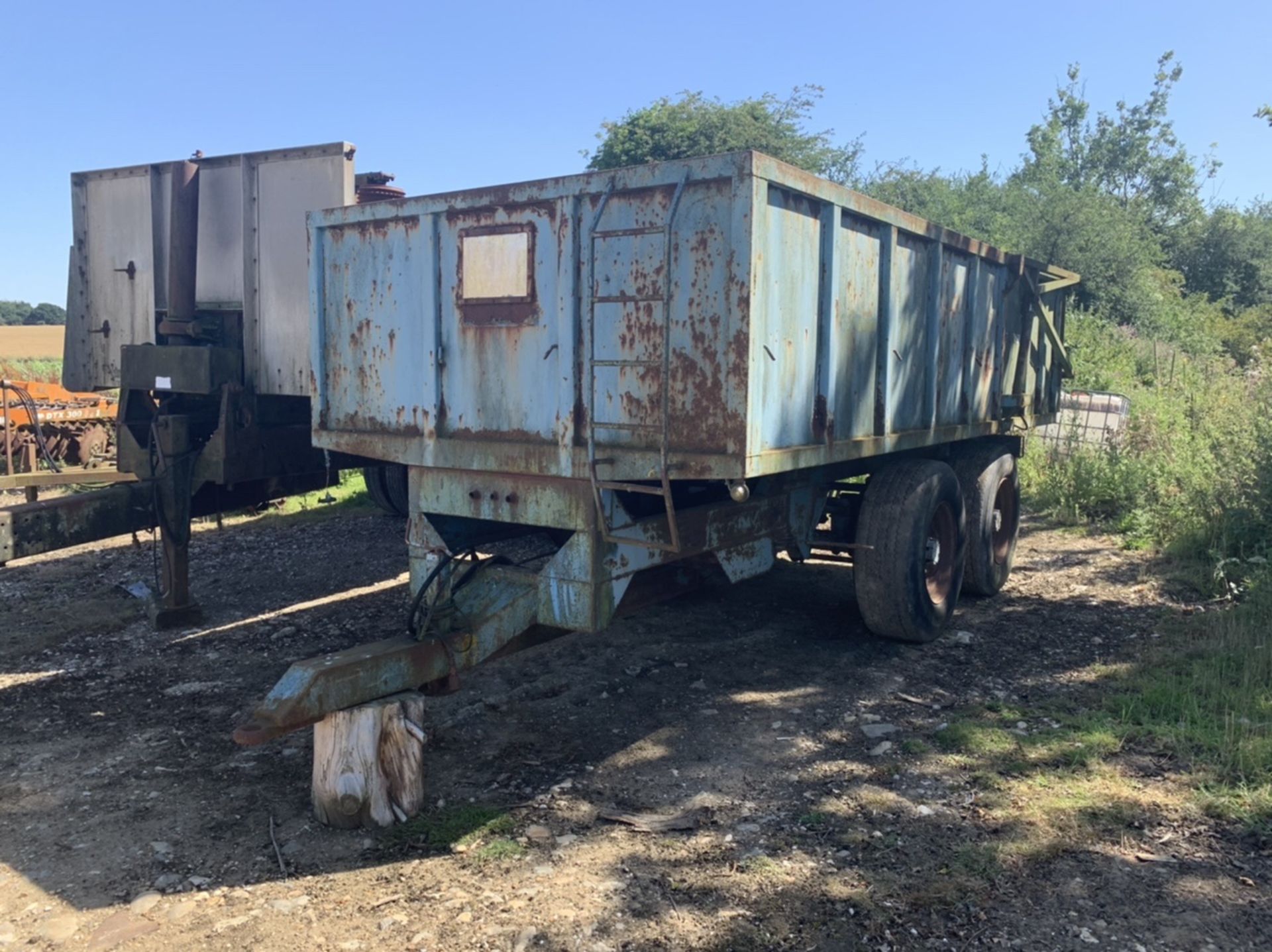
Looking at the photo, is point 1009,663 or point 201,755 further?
point 1009,663

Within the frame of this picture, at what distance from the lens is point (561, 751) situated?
4555 mm

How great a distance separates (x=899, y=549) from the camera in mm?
5637

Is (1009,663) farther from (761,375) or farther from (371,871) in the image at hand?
(371,871)

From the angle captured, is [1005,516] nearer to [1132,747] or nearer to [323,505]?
[1132,747]

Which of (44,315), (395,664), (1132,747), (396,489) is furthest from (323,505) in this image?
(44,315)

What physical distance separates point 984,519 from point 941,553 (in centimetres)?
104

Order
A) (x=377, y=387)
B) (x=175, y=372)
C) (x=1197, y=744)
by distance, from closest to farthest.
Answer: (x=1197, y=744), (x=377, y=387), (x=175, y=372)

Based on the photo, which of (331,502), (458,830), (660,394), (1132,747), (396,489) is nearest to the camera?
(458,830)

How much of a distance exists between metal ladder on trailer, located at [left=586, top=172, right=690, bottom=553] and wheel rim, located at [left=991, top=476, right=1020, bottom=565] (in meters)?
4.15

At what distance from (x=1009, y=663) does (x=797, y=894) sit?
3.05 metres

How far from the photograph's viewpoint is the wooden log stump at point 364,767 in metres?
3.80

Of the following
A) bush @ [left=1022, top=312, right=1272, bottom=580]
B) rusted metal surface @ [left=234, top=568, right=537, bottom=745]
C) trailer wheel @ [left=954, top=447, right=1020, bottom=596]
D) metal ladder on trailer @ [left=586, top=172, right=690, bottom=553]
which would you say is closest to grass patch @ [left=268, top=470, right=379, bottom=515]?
trailer wheel @ [left=954, top=447, right=1020, bottom=596]

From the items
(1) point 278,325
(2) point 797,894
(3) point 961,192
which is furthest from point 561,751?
(3) point 961,192

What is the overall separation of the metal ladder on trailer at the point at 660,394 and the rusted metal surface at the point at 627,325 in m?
0.01
